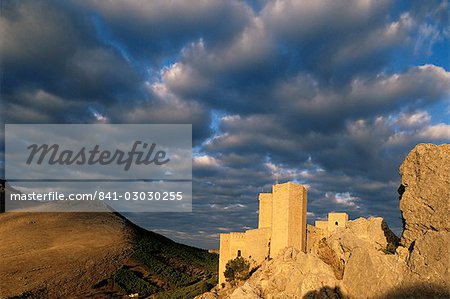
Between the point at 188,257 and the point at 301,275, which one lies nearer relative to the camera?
the point at 301,275

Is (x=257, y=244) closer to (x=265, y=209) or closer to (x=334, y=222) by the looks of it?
(x=265, y=209)

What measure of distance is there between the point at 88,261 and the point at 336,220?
144 feet

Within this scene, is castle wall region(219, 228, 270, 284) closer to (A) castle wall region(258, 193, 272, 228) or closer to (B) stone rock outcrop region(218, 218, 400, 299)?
(A) castle wall region(258, 193, 272, 228)

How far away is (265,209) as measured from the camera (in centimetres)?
4038

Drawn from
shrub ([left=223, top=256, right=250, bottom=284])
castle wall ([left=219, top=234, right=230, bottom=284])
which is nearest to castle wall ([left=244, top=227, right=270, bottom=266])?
shrub ([left=223, top=256, right=250, bottom=284])

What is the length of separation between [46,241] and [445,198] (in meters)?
66.3

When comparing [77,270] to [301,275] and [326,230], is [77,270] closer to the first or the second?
[326,230]

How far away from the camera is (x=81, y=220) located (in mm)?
83125

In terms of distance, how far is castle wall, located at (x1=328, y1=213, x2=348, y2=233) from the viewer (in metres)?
40.8

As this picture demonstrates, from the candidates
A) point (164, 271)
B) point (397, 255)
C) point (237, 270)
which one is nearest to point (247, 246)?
point (237, 270)

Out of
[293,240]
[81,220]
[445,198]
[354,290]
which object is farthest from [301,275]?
[81,220]

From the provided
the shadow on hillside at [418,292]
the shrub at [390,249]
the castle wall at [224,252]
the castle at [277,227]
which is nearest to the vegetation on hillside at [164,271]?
the castle wall at [224,252]

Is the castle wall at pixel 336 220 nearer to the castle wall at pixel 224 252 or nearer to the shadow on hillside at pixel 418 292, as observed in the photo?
the castle wall at pixel 224 252

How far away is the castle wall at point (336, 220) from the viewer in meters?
40.8
